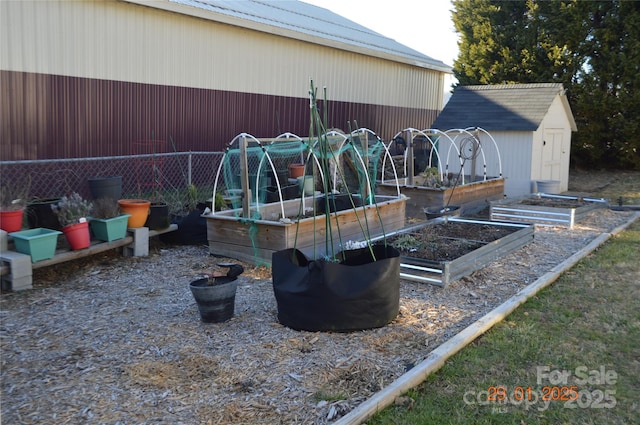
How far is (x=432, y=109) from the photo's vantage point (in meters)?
22.5

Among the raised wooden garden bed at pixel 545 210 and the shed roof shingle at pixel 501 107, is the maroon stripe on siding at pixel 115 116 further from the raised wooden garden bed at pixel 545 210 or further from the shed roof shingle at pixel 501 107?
the raised wooden garden bed at pixel 545 210

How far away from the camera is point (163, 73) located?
452 inches

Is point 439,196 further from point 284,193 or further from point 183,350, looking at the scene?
point 183,350

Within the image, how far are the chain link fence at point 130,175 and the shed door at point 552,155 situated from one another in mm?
8714

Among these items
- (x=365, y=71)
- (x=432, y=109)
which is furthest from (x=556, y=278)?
(x=432, y=109)

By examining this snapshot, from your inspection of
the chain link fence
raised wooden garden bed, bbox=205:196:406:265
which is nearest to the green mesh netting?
raised wooden garden bed, bbox=205:196:406:265

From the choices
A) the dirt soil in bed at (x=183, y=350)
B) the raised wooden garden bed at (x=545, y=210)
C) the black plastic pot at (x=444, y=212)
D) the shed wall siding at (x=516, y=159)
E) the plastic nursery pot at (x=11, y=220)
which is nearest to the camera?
the dirt soil in bed at (x=183, y=350)

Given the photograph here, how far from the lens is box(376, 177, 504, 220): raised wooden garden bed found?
36.3 ft

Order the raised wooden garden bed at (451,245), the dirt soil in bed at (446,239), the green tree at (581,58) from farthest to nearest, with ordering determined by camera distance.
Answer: the green tree at (581,58) < the dirt soil in bed at (446,239) < the raised wooden garden bed at (451,245)

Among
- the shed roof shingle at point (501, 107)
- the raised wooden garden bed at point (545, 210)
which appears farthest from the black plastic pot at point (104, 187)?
the shed roof shingle at point (501, 107)

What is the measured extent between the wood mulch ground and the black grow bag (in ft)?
0.38

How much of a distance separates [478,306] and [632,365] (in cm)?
163

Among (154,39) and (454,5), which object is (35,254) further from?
(454,5)

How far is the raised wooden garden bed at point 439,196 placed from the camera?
11062mm
